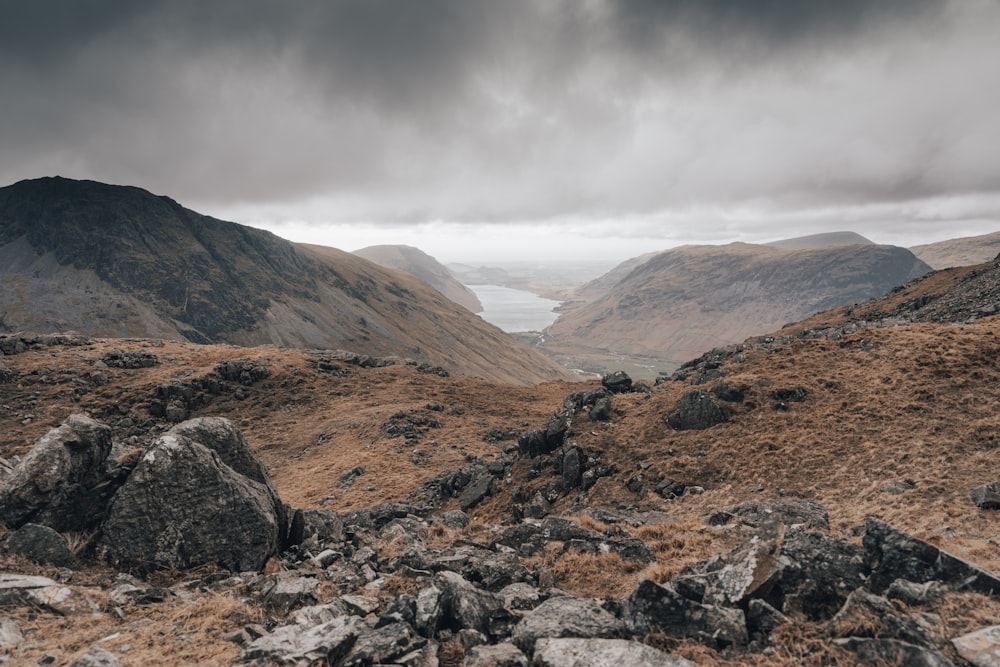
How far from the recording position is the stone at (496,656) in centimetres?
939

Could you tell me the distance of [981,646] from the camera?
792cm

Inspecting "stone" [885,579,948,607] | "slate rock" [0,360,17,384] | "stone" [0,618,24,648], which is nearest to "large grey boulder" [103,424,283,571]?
"stone" [0,618,24,648]

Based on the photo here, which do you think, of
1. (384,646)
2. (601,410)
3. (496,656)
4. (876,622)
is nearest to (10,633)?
(384,646)

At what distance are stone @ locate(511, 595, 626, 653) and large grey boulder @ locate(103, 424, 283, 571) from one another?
10.8m

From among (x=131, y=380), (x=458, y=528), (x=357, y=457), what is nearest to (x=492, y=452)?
(x=357, y=457)

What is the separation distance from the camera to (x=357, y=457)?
134ft

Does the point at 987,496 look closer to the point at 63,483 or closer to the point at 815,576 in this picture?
the point at 815,576

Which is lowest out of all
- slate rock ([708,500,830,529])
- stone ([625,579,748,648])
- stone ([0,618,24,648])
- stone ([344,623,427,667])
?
slate rock ([708,500,830,529])

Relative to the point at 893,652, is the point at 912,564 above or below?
above

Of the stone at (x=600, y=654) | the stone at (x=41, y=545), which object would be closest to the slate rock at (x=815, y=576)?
the stone at (x=600, y=654)

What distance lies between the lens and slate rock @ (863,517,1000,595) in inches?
382

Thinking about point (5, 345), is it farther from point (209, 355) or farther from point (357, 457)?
point (357, 457)

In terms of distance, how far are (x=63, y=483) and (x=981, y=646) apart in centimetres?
2520

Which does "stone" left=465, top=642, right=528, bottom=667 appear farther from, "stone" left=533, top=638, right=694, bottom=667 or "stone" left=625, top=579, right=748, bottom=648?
"stone" left=625, top=579, right=748, bottom=648
